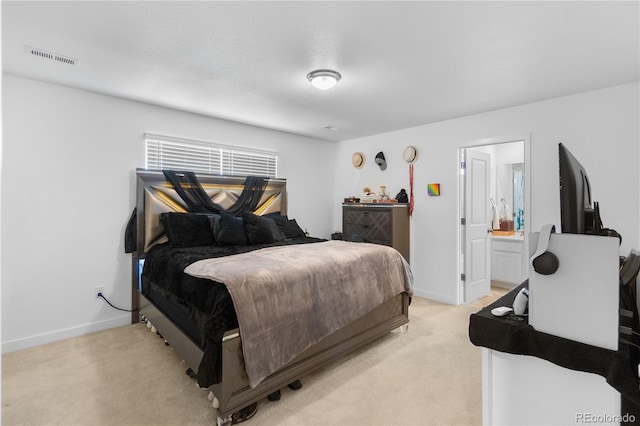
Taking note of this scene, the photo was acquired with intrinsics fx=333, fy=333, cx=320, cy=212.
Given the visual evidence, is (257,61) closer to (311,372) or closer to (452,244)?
(311,372)

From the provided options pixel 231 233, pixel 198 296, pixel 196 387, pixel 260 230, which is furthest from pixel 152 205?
pixel 196 387

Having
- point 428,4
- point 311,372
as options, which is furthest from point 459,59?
point 311,372

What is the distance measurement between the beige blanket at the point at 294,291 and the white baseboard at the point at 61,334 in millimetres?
1660

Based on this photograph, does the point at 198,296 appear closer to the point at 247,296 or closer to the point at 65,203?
the point at 247,296

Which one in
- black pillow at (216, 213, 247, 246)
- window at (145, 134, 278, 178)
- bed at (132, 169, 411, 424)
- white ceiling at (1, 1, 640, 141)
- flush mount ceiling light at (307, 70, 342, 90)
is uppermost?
white ceiling at (1, 1, 640, 141)

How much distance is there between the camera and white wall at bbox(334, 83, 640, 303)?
10.0 feet

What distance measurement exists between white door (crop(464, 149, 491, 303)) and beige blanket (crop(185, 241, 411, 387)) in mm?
1680

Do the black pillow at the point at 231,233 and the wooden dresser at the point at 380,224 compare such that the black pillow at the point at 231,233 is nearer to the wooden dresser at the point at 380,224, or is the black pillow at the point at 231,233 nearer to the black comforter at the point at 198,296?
the black comforter at the point at 198,296

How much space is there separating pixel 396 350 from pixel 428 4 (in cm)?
268

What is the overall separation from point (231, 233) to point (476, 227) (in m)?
3.20

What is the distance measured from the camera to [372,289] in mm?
2979

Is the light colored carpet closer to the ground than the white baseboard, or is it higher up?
closer to the ground

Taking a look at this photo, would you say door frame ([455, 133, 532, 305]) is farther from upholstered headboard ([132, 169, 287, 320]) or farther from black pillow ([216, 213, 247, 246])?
upholstered headboard ([132, 169, 287, 320])

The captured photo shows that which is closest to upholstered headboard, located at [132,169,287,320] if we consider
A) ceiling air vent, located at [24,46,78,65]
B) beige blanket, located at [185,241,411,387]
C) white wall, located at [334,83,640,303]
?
ceiling air vent, located at [24,46,78,65]
